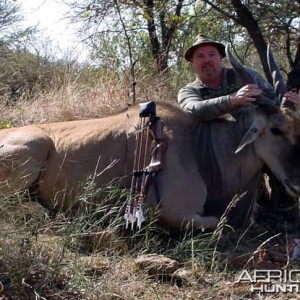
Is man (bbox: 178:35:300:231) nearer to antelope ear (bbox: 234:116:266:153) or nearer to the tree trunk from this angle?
antelope ear (bbox: 234:116:266:153)

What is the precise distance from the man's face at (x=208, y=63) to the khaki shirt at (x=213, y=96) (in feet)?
0.24

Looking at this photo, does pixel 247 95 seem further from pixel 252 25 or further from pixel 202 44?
pixel 252 25

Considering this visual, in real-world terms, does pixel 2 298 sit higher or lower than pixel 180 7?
lower

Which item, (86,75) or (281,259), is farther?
(86,75)

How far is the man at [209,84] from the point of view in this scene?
539 cm

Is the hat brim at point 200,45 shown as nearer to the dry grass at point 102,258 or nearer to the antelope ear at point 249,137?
the antelope ear at point 249,137

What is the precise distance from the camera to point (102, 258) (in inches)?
166

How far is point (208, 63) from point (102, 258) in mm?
2336

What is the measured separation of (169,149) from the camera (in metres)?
5.24

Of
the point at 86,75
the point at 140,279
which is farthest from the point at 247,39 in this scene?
the point at 140,279

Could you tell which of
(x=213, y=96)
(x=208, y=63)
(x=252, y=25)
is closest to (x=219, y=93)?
(x=213, y=96)

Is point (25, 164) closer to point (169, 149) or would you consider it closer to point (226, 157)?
point (169, 149)

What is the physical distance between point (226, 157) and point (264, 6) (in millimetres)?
4688

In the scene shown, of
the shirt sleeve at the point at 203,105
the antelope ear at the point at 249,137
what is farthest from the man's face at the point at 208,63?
the antelope ear at the point at 249,137
